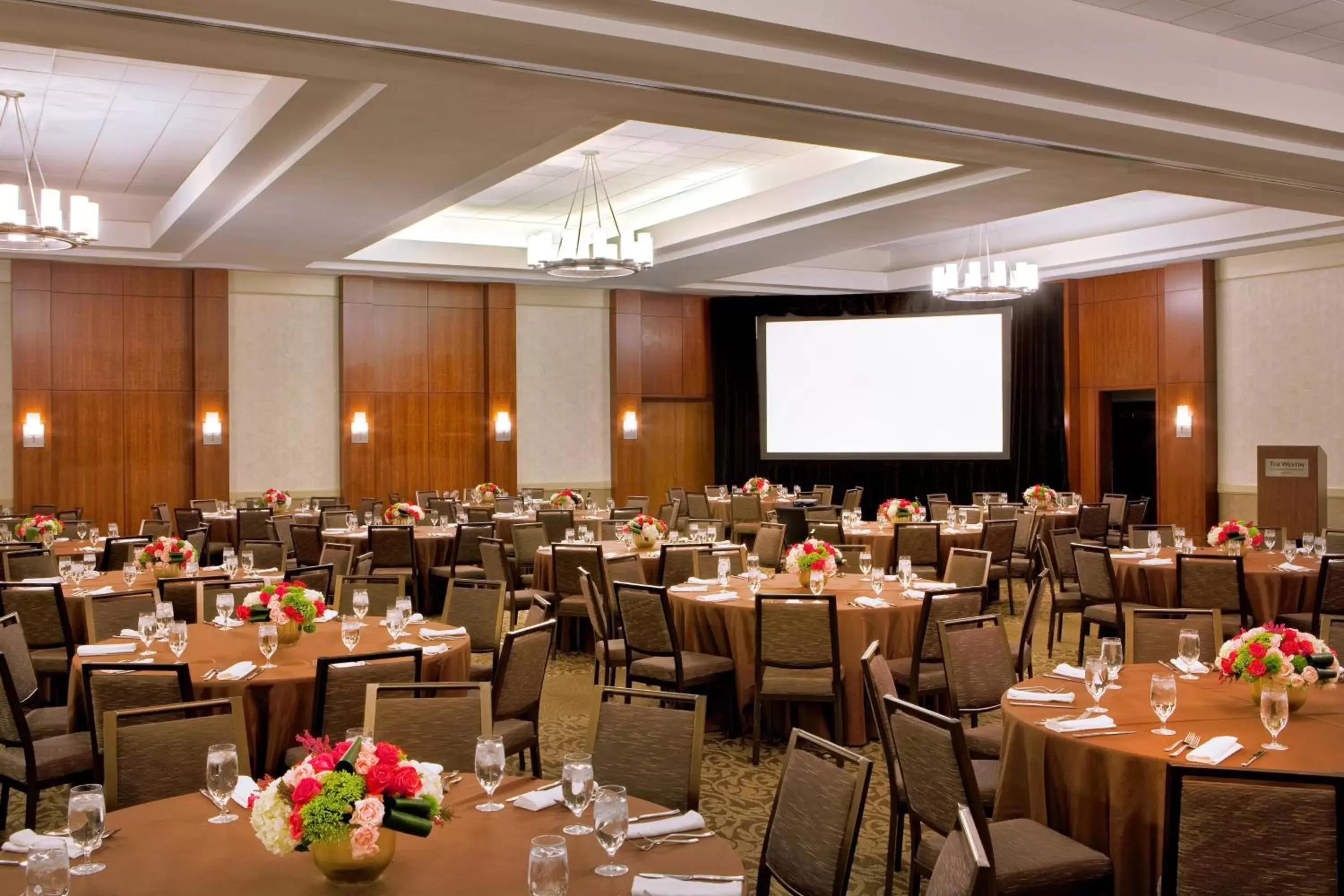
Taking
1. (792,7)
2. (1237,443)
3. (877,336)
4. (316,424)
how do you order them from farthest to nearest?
1. (877,336)
2. (316,424)
3. (1237,443)
4. (792,7)

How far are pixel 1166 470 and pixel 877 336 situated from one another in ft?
14.9

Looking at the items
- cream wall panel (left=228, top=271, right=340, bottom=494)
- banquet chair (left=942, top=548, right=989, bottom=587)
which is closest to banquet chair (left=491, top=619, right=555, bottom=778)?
banquet chair (left=942, top=548, right=989, bottom=587)

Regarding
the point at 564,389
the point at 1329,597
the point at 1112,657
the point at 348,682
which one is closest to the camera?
the point at 1112,657

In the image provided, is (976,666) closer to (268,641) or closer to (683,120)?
(268,641)

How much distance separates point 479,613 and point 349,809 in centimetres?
394

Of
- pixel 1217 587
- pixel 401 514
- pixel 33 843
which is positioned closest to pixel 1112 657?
pixel 33 843

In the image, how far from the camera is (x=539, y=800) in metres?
3.06

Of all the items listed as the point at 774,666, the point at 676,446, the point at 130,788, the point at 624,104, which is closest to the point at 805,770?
the point at 130,788

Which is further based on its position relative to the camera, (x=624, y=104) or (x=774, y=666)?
(x=624, y=104)

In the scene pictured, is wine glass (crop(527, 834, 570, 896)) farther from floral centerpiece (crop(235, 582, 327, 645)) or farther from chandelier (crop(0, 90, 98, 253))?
chandelier (crop(0, 90, 98, 253))

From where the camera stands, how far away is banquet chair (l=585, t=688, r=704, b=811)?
11.3 ft

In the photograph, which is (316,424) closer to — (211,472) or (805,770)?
(211,472)

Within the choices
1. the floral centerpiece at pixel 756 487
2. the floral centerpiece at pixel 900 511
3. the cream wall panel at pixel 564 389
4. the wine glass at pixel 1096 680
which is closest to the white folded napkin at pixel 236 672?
the wine glass at pixel 1096 680

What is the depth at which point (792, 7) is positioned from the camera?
5723 millimetres
